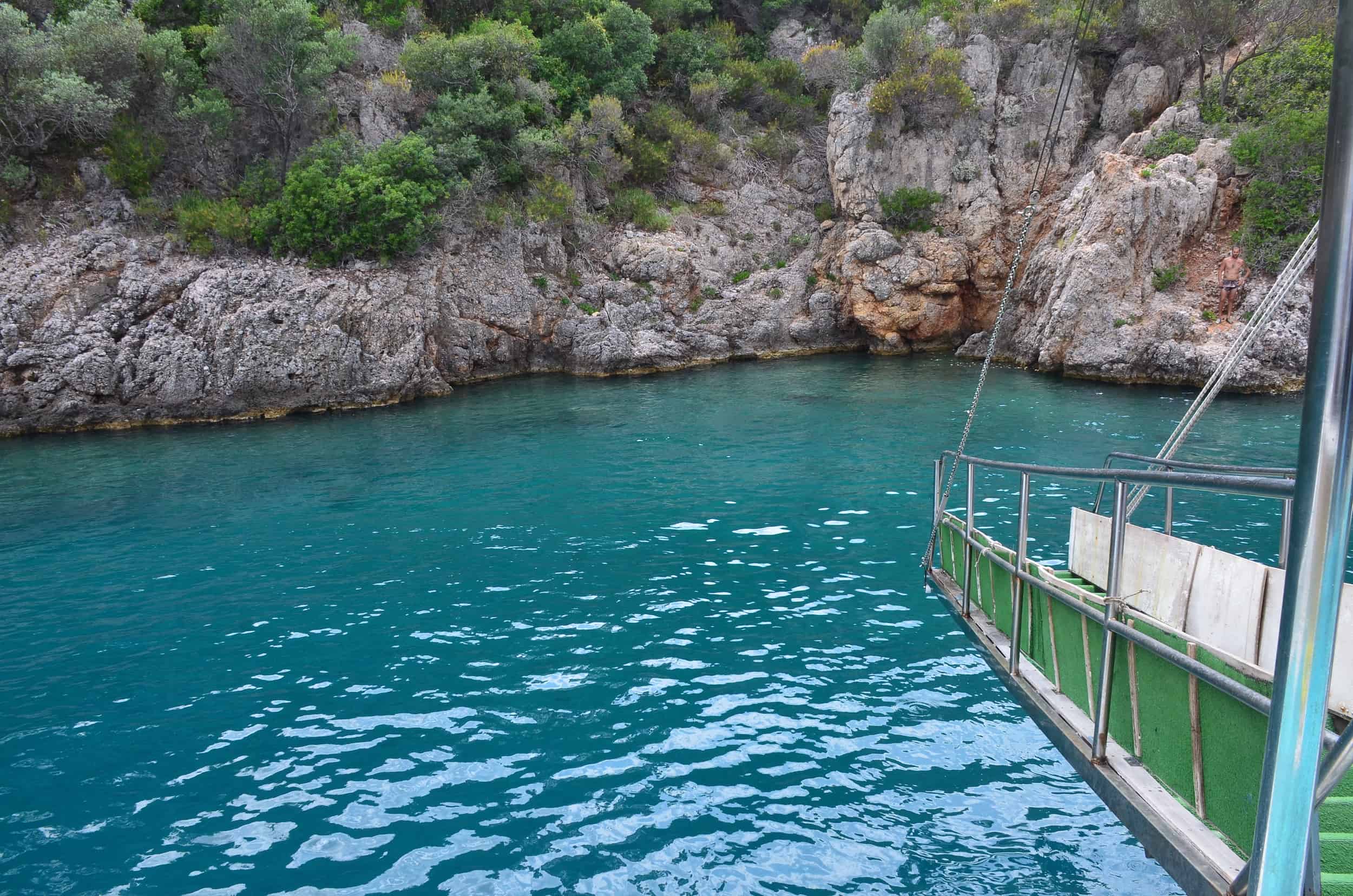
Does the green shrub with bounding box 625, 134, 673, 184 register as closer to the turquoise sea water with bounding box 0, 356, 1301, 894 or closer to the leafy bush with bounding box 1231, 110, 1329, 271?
the leafy bush with bounding box 1231, 110, 1329, 271

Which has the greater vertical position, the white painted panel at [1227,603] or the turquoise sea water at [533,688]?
the white painted panel at [1227,603]

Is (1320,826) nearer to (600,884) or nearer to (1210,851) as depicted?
(1210,851)

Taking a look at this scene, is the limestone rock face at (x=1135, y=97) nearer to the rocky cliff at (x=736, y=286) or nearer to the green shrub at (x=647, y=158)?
the rocky cliff at (x=736, y=286)

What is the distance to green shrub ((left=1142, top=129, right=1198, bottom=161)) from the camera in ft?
90.5

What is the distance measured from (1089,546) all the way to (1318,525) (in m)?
6.07

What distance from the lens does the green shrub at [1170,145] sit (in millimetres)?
27594

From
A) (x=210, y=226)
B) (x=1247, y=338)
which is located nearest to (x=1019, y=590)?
(x=1247, y=338)

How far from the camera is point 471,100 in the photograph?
1283 inches

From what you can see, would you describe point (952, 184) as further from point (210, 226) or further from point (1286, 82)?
point (210, 226)

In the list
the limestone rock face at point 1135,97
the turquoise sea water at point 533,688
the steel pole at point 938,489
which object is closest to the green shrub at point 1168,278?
the turquoise sea water at point 533,688

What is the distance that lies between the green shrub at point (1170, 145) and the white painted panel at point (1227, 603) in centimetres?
2790

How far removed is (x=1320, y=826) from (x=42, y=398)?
30215mm

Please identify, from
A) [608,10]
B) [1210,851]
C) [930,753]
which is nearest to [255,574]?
[930,753]

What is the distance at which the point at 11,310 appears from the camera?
942 inches
